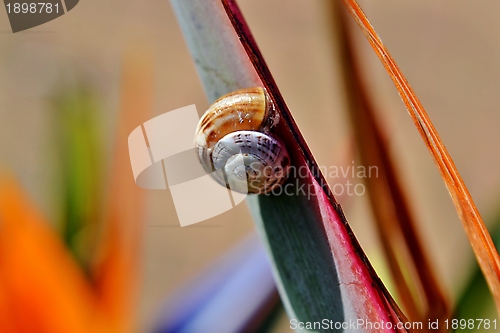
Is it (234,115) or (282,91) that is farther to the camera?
(282,91)

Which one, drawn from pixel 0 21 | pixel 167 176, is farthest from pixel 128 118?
pixel 0 21

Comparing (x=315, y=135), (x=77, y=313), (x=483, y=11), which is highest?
(x=483, y=11)

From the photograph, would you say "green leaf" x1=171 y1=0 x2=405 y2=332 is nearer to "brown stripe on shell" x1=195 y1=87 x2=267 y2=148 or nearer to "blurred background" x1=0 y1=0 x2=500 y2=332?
"brown stripe on shell" x1=195 y1=87 x2=267 y2=148

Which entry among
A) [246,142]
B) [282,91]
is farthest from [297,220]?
[282,91]

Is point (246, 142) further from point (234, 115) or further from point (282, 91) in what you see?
point (282, 91)

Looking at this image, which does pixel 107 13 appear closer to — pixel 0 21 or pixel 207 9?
pixel 0 21

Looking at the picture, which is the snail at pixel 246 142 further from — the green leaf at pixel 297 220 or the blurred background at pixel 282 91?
the blurred background at pixel 282 91
